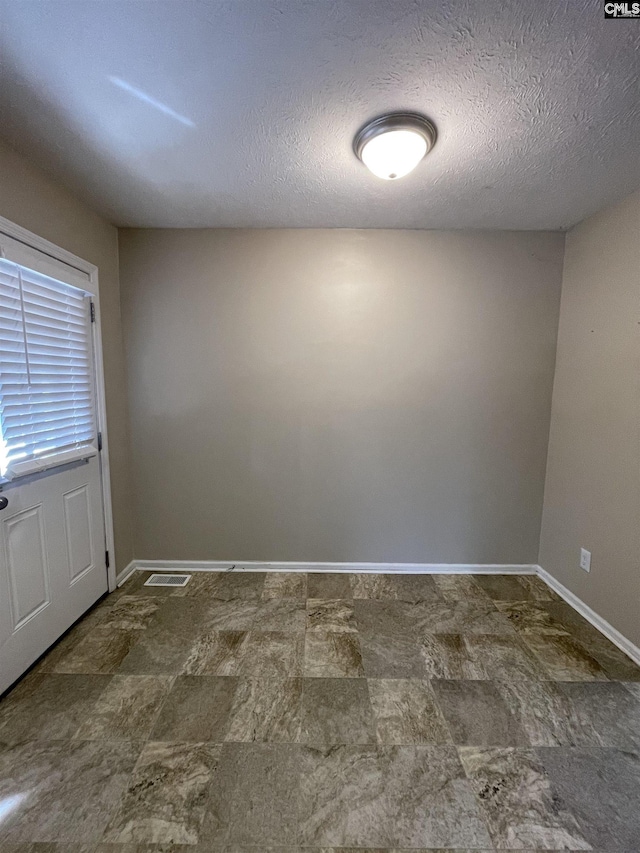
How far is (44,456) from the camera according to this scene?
1.86 m

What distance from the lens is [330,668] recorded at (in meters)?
1.79

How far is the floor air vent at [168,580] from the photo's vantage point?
256cm

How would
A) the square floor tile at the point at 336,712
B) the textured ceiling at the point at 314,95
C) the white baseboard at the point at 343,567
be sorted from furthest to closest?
the white baseboard at the point at 343,567 < the square floor tile at the point at 336,712 < the textured ceiling at the point at 314,95

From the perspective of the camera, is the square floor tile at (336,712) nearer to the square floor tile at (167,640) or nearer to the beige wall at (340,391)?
the square floor tile at (167,640)

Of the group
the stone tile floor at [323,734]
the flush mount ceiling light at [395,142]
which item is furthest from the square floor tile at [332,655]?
the flush mount ceiling light at [395,142]

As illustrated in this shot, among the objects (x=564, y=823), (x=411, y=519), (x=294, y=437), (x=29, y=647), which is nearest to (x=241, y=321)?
(x=294, y=437)

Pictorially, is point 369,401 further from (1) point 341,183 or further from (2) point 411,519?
(1) point 341,183

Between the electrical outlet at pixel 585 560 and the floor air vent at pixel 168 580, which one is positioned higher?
the electrical outlet at pixel 585 560

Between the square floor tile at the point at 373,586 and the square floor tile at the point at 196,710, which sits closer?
the square floor tile at the point at 196,710

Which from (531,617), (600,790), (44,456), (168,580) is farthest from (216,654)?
(531,617)

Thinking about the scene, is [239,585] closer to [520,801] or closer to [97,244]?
→ [520,801]

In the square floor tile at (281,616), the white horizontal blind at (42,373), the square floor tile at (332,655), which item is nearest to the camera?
the white horizontal blind at (42,373)

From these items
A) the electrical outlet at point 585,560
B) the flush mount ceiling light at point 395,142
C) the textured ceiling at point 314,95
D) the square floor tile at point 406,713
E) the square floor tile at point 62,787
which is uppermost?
the textured ceiling at point 314,95

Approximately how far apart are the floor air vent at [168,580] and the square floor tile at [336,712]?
4.33 ft
